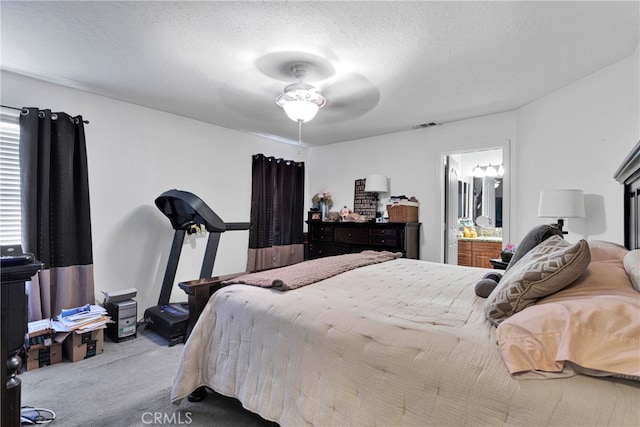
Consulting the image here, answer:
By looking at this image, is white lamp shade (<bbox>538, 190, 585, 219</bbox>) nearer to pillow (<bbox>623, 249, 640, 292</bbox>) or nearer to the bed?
the bed

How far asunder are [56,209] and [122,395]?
6.01ft

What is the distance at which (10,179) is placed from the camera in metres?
2.59

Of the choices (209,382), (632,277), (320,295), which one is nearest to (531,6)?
(632,277)

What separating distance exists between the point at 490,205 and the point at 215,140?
179 inches

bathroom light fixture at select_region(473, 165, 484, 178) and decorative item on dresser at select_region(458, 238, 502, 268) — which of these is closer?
decorative item on dresser at select_region(458, 238, 502, 268)

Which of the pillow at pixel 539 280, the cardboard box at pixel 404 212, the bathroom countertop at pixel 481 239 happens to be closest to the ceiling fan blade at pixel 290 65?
the pillow at pixel 539 280

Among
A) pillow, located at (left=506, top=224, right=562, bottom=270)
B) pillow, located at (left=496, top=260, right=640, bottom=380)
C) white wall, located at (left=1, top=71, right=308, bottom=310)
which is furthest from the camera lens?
white wall, located at (left=1, top=71, right=308, bottom=310)

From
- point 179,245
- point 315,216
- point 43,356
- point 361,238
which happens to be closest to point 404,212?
point 361,238

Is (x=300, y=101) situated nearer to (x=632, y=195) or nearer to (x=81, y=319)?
(x=632, y=195)

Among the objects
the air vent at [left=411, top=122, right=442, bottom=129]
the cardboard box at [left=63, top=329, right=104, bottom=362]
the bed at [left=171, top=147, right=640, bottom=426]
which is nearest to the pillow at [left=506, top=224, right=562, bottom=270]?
the bed at [left=171, top=147, right=640, bottom=426]

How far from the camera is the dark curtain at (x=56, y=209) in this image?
8.46ft

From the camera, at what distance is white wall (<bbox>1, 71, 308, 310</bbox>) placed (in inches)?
120

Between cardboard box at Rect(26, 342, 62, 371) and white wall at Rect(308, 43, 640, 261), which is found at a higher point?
white wall at Rect(308, 43, 640, 261)
